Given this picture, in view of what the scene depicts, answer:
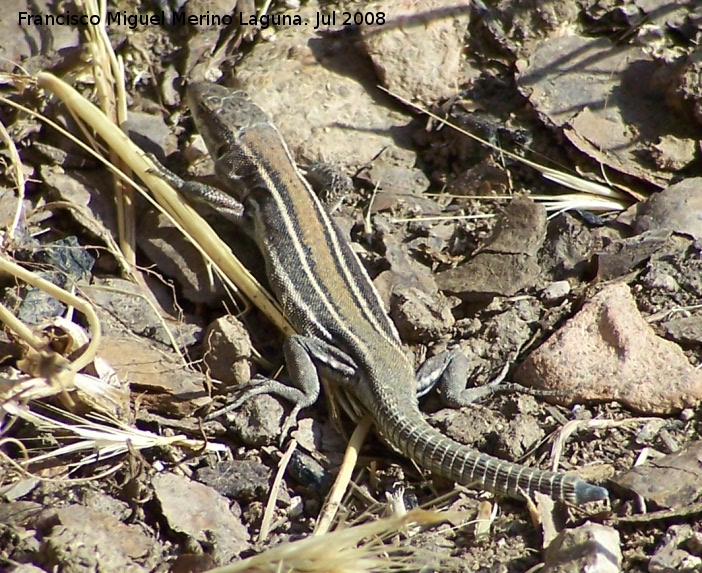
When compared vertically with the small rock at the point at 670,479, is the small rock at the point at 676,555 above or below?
below

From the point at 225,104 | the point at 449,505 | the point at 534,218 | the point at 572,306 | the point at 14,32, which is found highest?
the point at 14,32

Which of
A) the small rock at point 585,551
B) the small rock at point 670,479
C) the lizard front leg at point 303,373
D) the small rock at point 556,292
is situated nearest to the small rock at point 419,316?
the lizard front leg at point 303,373

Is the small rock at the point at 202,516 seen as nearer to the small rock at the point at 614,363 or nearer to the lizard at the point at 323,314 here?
the lizard at the point at 323,314

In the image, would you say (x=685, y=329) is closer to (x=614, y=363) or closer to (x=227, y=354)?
(x=614, y=363)

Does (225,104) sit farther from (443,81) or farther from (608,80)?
(608,80)

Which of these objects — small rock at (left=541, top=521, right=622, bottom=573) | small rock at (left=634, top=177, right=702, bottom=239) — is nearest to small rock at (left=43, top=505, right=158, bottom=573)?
small rock at (left=541, top=521, right=622, bottom=573)

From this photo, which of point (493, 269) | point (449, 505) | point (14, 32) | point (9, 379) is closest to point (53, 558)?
point (9, 379)

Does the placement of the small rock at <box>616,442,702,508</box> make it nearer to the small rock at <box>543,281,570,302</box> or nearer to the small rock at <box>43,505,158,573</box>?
the small rock at <box>543,281,570,302</box>
